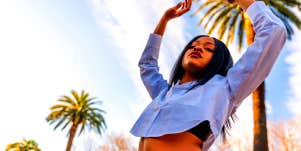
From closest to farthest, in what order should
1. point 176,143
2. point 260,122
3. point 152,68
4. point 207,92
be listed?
1. point 176,143
2. point 207,92
3. point 152,68
4. point 260,122

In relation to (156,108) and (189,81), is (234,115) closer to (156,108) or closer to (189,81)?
(189,81)

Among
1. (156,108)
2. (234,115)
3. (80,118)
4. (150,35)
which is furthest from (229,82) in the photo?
(80,118)

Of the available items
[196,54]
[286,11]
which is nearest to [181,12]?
[196,54]

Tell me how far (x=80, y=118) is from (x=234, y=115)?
104 feet

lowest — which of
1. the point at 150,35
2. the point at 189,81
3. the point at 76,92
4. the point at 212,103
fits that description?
the point at 212,103

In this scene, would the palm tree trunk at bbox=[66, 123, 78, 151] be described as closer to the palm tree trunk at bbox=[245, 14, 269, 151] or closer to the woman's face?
the palm tree trunk at bbox=[245, 14, 269, 151]

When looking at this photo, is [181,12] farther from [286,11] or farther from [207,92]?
[286,11]

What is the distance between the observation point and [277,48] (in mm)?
2152

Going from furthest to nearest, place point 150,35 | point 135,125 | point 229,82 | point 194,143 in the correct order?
point 150,35
point 135,125
point 229,82
point 194,143

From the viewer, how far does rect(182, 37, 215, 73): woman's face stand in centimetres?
238

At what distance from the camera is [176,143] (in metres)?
1.97

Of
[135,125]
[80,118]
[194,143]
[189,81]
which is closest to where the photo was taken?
[194,143]

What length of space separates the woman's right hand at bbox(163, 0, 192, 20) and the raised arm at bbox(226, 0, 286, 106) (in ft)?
2.84

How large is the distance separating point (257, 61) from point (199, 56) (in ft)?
1.46
